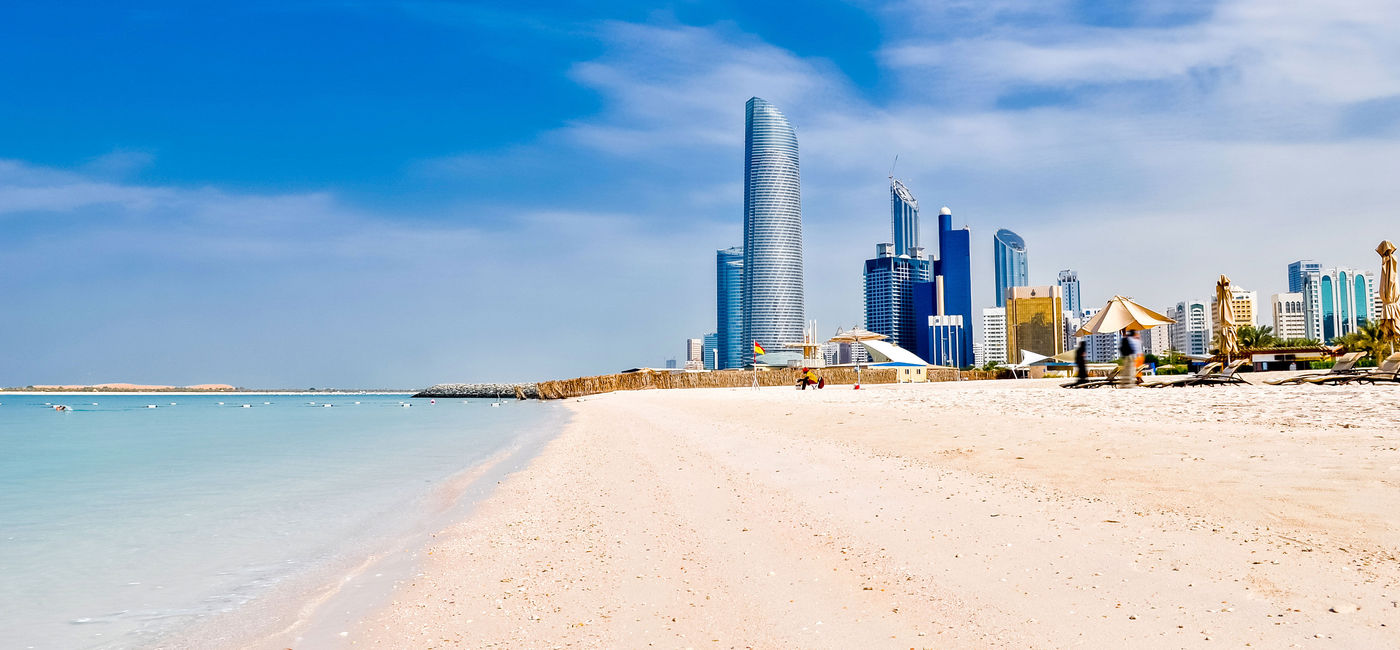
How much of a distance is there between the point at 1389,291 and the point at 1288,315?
613 feet

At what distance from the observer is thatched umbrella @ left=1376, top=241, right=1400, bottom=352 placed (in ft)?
76.6

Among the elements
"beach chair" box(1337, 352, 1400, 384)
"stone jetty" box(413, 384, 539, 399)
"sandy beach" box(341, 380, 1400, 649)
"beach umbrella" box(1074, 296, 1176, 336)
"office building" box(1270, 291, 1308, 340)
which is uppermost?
"office building" box(1270, 291, 1308, 340)

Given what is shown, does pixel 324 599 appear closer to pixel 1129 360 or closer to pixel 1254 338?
pixel 1129 360

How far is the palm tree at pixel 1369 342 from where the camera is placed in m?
30.9

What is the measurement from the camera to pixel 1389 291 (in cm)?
2425

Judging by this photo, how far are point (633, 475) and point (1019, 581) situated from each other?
604 centimetres

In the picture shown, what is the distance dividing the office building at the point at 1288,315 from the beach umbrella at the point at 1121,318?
185m

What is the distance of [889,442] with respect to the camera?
1048 cm

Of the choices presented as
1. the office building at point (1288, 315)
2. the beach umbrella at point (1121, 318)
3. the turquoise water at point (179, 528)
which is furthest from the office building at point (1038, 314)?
the turquoise water at point (179, 528)

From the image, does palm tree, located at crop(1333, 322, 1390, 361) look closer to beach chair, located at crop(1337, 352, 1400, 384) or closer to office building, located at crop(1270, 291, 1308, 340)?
beach chair, located at crop(1337, 352, 1400, 384)

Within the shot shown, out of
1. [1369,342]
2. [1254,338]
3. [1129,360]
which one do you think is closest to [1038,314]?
[1254,338]

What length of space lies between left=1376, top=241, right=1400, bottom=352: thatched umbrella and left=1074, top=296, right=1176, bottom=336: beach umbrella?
7149mm

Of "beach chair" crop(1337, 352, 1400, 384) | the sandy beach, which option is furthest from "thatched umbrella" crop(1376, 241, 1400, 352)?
the sandy beach

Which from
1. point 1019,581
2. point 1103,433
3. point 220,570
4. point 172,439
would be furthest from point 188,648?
point 172,439
